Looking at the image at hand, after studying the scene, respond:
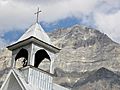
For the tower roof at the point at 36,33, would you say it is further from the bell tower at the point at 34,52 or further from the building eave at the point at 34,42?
the building eave at the point at 34,42

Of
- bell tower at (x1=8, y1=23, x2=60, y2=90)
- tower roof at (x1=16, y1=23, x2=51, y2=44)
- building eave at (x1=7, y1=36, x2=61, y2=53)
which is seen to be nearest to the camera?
bell tower at (x1=8, y1=23, x2=60, y2=90)

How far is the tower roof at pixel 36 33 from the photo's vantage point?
22.9 meters

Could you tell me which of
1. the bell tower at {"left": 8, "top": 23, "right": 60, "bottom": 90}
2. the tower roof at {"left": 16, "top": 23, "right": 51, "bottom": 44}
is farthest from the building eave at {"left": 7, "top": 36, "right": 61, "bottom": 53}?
the tower roof at {"left": 16, "top": 23, "right": 51, "bottom": 44}

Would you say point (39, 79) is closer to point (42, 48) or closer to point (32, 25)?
point (42, 48)

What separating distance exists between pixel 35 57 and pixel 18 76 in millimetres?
2878

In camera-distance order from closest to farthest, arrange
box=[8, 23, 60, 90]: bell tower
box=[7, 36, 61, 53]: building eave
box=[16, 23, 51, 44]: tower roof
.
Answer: box=[8, 23, 60, 90]: bell tower < box=[7, 36, 61, 53]: building eave < box=[16, 23, 51, 44]: tower roof

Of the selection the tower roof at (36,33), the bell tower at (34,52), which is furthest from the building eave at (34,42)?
the tower roof at (36,33)

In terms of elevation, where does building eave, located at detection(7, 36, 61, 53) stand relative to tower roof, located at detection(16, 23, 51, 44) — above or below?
below

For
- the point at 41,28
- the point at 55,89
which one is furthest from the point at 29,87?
the point at 41,28

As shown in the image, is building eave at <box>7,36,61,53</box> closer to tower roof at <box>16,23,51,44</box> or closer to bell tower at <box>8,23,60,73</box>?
bell tower at <box>8,23,60,73</box>

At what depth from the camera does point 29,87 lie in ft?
69.8

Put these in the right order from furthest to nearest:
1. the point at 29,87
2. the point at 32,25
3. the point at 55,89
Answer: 1. the point at 32,25
2. the point at 55,89
3. the point at 29,87

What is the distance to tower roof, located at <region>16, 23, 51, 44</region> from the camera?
22905 millimetres

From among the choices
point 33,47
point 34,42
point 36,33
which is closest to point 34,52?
point 33,47
